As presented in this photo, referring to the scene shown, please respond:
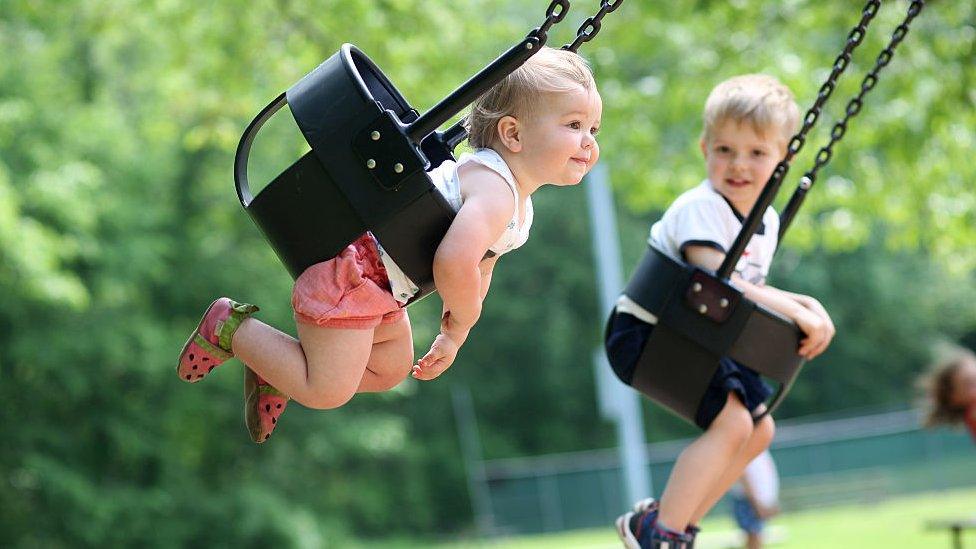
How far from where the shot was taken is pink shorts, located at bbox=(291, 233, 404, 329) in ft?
9.04

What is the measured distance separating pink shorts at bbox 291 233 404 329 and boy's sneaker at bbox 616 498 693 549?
1.00 m

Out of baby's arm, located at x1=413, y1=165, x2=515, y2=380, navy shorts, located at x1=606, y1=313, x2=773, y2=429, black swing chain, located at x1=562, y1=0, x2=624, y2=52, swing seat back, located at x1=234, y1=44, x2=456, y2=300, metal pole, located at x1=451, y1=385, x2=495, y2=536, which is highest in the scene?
metal pole, located at x1=451, y1=385, x2=495, y2=536

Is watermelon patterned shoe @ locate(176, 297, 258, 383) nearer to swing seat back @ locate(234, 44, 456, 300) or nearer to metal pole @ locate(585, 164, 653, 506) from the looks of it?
swing seat back @ locate(234, 44, 456, 300)

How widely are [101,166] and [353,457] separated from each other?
1033 centimetres

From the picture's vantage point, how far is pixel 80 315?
1898 cm

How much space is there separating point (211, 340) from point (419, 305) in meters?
23.0

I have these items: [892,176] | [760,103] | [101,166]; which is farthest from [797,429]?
[760,103]

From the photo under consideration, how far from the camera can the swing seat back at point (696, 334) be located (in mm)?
3387

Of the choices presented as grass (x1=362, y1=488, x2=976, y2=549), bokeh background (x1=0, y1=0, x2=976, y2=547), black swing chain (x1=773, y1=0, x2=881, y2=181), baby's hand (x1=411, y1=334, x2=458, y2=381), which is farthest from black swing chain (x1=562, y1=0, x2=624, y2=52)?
grass (x1=362, y1=488, x2=976, y2=549)

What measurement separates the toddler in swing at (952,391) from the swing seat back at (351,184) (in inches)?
251

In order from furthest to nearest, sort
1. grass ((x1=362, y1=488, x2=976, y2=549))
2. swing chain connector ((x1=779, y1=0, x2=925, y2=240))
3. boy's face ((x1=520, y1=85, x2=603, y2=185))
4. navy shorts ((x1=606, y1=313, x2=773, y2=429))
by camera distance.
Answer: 1. grass ((x1=362, y1=488, x2=976, y2=549))
2. navy shorts ((x1=606, y1=313, x2=773, y2=429))
3. swing chain connector ((x1=779, y1=0, x2=925, y2=240))
4. boy's face ((x1=520, y1=85, x2=603, y2=185))

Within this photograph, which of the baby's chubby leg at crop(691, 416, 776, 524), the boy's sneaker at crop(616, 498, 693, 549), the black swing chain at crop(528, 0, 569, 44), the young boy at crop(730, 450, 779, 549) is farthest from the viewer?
the young boy at crop(730, 450, 779, 549)

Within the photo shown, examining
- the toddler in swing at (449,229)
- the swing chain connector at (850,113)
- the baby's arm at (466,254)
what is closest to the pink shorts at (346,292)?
the toddler in swing at (449,229)

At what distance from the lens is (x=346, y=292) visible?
2.76 metres
